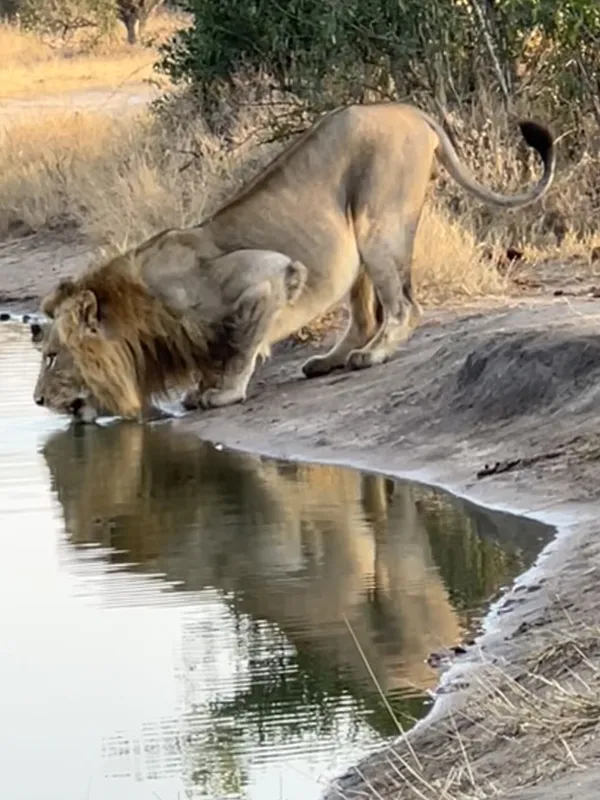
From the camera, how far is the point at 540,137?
10.9 metres

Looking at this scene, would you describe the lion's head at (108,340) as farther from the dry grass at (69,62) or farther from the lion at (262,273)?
the dry grass at (69,62)

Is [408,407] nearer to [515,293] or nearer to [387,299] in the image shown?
[387,299]

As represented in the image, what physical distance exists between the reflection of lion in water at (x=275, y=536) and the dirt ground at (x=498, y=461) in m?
0.23

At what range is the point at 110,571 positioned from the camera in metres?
7.66

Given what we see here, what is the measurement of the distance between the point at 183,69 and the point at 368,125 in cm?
721

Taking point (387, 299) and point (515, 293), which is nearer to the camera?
point (387, 299)

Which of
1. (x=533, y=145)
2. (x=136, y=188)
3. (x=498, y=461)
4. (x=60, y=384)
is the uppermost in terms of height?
(x=533, y=145)

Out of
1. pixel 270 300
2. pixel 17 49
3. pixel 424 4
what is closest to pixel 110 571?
pixel 270 300

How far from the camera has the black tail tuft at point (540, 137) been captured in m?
10.9

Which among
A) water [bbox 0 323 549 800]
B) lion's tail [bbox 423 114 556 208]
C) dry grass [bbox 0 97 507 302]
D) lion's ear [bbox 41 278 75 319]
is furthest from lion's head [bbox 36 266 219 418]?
dry grass [bbox 0 97 507 302]

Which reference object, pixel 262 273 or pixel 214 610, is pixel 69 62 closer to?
pixel 262 273

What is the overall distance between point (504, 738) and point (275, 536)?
3239mm

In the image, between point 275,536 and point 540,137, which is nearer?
point 275,536

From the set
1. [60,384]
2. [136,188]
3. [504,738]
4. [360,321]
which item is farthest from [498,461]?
[136,188]
